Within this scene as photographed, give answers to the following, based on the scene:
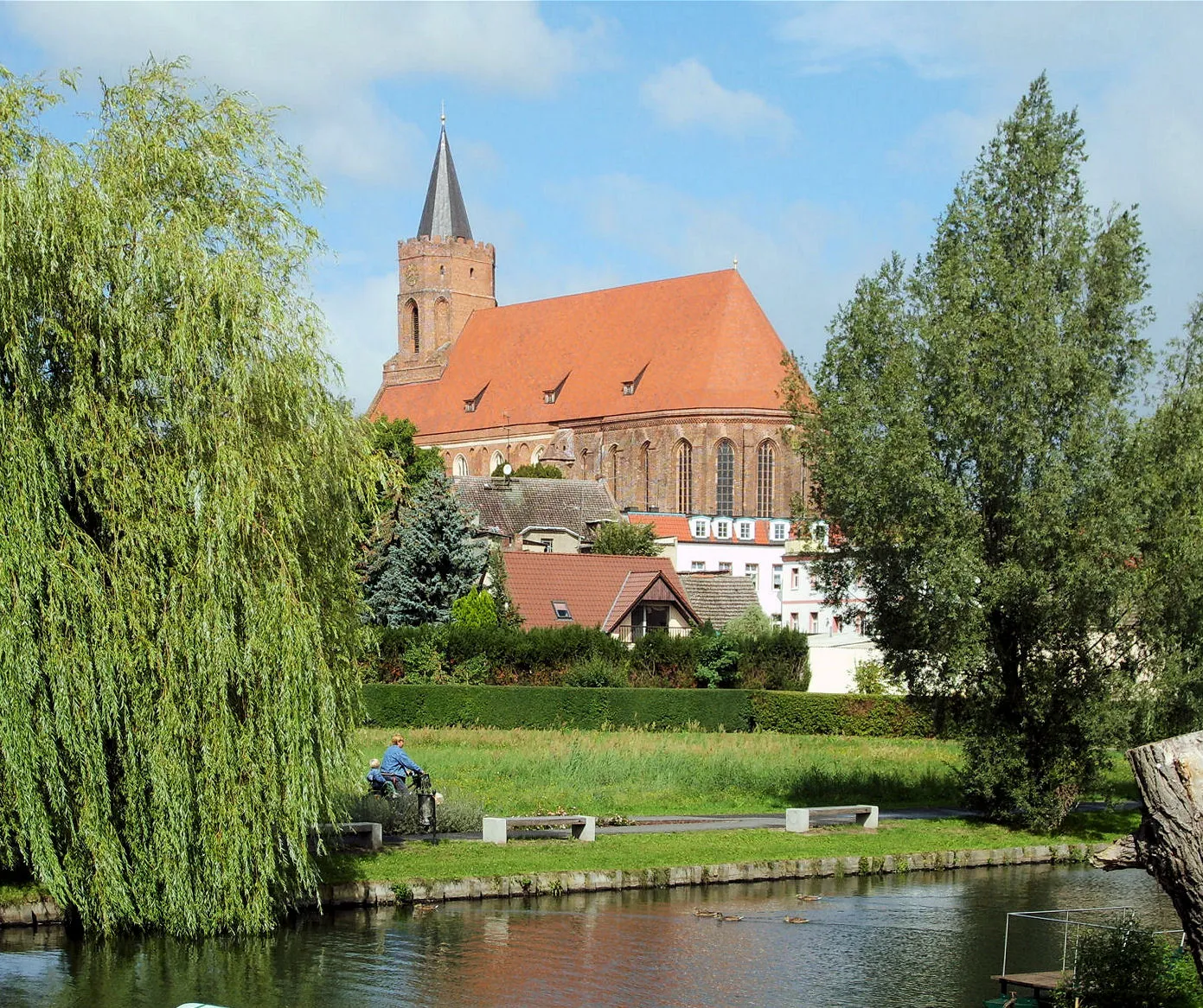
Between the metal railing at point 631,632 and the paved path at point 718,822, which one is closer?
the paved path at point 718,822

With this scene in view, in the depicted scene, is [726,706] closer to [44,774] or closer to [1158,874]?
[44,774]

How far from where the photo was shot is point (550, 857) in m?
19.4

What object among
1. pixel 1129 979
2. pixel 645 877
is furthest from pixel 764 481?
pixel 1129 979

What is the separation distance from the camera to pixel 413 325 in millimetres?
110812

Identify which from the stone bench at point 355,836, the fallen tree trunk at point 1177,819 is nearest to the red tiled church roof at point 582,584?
the stone bench at point 355,836

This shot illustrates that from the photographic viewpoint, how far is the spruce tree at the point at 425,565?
166 feet

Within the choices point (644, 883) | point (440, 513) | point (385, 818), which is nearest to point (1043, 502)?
point (644, 883)

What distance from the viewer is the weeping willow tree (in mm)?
14805

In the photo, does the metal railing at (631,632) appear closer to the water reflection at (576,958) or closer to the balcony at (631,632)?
the balcony at (631,632)

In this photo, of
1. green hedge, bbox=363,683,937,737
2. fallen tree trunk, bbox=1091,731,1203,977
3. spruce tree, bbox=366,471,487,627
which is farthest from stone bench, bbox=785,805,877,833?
spruce tree, bbox=366,471,487,627

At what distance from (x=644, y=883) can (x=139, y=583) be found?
7228 mm

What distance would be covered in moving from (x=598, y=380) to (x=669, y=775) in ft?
225

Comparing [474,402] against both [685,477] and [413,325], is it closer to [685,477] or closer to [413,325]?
[413,325]

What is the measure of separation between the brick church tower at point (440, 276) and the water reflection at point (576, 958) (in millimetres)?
91991
